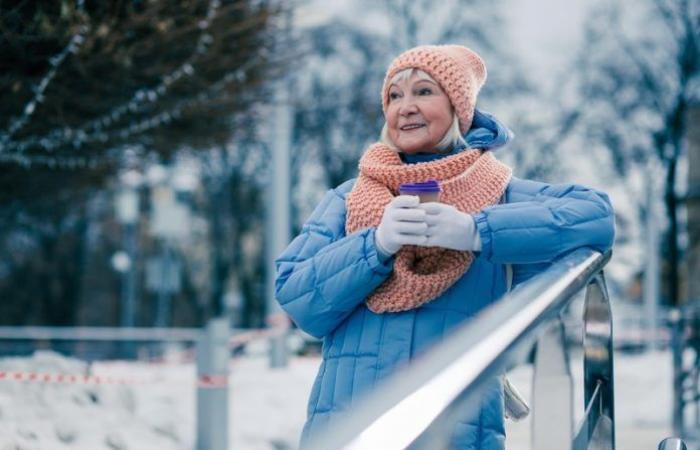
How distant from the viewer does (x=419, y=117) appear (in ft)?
8.62

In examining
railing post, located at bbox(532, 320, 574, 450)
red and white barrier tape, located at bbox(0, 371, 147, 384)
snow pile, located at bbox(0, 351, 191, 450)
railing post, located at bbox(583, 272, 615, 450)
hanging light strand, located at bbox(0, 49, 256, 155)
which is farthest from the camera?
hanging light strand, located at bbox(0, 49, 256, 155)

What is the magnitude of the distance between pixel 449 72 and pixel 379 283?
1.73 feet

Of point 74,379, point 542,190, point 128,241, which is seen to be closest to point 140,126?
point 74,379

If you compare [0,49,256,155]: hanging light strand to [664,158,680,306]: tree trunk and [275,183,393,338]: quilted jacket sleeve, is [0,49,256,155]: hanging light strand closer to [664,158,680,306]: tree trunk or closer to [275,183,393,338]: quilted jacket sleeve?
[275,183,393,338]: quilted jacket sleeve

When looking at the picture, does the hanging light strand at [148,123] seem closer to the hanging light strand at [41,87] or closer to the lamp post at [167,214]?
the hanging light strand at [41,87]

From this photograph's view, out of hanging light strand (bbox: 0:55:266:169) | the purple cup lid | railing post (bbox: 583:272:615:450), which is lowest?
railing post (bbox: 583:272:615:450)

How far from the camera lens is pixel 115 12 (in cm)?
715

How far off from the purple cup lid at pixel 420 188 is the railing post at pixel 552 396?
501 mm

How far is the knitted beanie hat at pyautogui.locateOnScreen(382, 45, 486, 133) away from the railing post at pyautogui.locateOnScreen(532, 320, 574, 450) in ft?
2.61

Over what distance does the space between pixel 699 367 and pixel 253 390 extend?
14.5 feet

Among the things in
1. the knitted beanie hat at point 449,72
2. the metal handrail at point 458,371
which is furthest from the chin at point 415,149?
the metal handrail at point 458,371

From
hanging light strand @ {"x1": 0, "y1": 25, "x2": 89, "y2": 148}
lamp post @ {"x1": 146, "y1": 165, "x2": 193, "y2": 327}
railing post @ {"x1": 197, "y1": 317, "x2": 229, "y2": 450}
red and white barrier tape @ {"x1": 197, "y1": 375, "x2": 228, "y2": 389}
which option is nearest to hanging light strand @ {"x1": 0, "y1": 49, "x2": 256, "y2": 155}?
hanging light strand @ {"x1": 0, "y1": 25, "x2": 89, "y2": 148}

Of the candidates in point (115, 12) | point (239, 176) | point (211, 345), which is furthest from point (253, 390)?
point (239, 176)

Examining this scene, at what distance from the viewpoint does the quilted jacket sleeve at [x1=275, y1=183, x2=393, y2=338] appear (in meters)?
2.41
